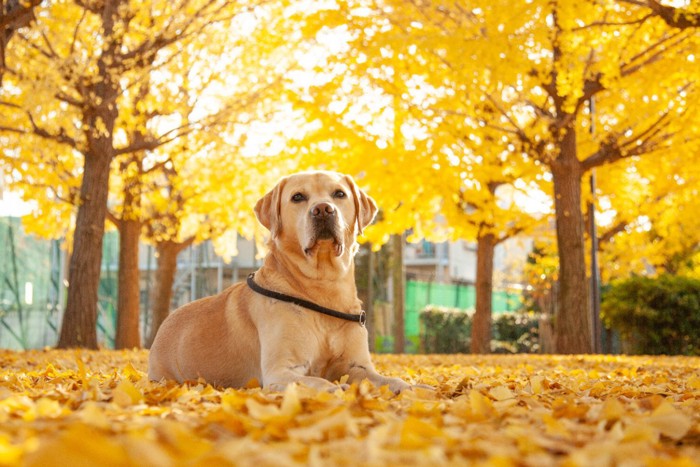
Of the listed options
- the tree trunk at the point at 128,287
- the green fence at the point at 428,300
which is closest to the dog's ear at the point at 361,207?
the tree trunk at the point at 128,287

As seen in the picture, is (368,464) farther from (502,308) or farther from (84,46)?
(502,308)

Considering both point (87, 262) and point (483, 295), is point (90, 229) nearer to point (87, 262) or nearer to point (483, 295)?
point (87, 262)

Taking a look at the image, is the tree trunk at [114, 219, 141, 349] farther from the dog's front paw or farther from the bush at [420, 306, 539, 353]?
the dog's front paw

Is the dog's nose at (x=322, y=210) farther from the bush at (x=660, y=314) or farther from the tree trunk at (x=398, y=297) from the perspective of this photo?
the tree trunk at (x=398, y=297)

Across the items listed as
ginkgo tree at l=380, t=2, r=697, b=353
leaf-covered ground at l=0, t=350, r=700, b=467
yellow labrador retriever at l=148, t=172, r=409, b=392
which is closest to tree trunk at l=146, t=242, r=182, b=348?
ginkgo tree at l=380, t=2, r=697, b=353

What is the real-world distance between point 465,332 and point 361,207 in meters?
16.8

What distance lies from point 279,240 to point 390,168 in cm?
814

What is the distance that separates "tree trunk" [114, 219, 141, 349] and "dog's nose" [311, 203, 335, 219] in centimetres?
1154

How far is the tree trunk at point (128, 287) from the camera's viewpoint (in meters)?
15.5

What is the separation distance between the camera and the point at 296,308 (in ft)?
15.0

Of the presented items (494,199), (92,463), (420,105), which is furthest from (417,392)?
(494,199)

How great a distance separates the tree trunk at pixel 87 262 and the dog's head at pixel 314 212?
798cm

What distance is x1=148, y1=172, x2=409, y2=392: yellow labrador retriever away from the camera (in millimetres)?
4520

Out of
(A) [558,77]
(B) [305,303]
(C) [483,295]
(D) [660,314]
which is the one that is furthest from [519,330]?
(B) [305,303]
